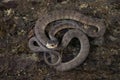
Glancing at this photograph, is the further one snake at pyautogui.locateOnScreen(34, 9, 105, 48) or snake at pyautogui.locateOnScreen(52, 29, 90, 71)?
snake at pyautogui.locateOnScreen(34, 9, 105, 48)

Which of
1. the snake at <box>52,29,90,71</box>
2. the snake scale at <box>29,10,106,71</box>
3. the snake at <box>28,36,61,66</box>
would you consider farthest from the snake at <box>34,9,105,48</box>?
the snake at <box>52,29,90,71</box>

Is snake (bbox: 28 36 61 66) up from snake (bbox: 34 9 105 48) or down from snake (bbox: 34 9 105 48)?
down

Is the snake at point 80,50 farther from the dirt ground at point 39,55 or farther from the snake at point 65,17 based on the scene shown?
the snake at point 65,17

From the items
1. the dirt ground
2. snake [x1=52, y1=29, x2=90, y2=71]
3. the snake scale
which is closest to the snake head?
the snake scale

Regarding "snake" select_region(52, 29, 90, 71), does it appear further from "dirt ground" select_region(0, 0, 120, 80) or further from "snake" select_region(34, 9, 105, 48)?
"snake" select_region(34, 9, 105, 48)

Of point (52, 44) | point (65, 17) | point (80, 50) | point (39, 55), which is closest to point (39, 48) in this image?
point (39, 55)

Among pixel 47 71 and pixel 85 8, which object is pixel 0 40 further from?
pixel 85 8
